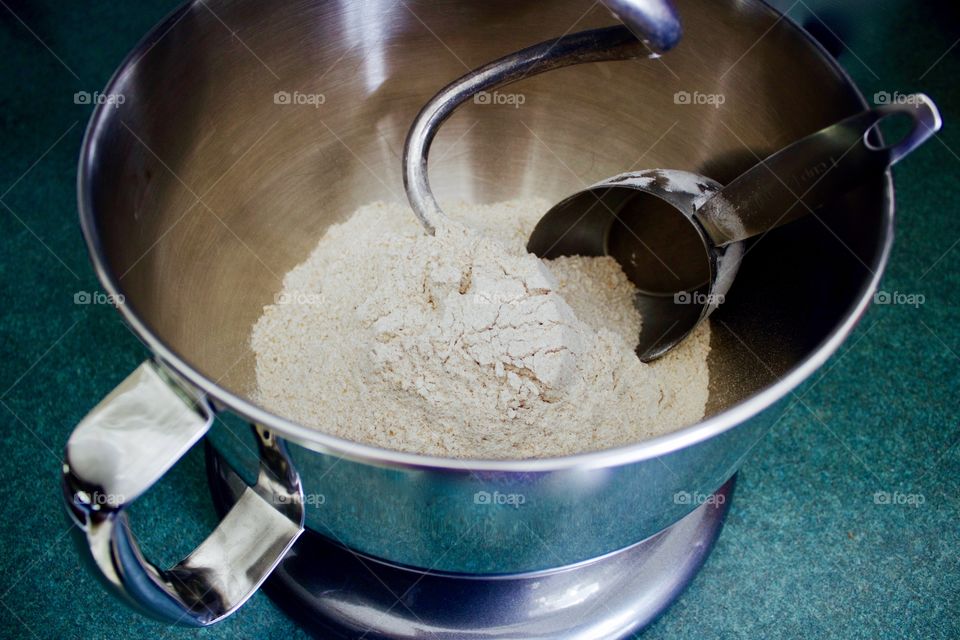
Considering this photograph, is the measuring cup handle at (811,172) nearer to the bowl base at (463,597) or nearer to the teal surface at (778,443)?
the teal surface at (778,443)

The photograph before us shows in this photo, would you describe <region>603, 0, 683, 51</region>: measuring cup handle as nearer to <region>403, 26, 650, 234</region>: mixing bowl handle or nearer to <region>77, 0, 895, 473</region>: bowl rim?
<region>403, 26, 650, 234</region>: mixing bowl handle

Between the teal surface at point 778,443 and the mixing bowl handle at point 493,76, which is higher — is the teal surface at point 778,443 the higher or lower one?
the lower one

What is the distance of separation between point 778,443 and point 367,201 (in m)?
0.42

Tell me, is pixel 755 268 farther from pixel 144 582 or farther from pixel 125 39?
pixel 125 39

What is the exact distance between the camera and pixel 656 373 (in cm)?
66

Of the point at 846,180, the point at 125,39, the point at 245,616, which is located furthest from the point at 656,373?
the point at 125,39

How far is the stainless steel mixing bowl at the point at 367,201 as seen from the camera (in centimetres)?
41

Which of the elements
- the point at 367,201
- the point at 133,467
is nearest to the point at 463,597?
the point at 133,467

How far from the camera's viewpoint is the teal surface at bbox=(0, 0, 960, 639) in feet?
2.06

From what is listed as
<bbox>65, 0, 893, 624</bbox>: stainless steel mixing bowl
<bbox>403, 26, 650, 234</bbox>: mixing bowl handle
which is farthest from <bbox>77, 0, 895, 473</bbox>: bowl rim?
<bbox>403, 26, 650, 234</bbox>: mixing bowl handle

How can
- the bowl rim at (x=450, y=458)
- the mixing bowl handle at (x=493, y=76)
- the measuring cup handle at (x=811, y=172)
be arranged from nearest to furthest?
the bowl rim at (x=450, y=458) < the measuring cup handle at (x=811, y=172) < the mixing bowl handle at (x=493, y=76)

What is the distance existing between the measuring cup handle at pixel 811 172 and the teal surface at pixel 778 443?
12 cm

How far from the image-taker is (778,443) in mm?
718

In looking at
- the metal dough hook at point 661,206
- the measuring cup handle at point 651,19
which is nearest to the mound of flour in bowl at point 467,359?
the metal dough hook at point 661,206
